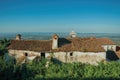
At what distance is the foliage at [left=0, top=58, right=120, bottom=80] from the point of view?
24000 millimetres

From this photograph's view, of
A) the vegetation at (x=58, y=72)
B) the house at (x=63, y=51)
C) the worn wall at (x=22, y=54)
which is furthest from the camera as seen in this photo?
the house at (x=63, y=51)

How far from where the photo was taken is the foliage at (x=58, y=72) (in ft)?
78.7

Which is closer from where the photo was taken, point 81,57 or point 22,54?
point 81,57

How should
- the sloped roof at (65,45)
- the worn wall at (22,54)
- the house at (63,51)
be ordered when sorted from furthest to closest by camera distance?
the sloped roof at (65,45)
the house at (63,51)
the worn wall at (22,54)

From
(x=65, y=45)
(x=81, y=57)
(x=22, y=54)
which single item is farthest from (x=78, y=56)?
(x=22, y=54)

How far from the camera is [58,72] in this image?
25500mm

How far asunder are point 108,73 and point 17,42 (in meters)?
19.1

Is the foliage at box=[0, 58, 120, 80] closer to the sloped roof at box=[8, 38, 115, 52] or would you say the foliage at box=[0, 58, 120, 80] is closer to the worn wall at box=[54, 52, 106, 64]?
the worn wall at box=[54, 52, 106, 64]

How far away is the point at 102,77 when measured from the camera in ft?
79.4

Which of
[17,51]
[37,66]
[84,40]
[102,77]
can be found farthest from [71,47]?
[102,77]

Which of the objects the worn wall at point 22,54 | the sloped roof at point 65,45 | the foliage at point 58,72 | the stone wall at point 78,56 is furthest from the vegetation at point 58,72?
the sloped roof at point 65,45

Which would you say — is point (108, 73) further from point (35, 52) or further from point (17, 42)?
point (17, 42)

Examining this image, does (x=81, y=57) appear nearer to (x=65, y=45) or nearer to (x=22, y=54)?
(x=65, y=45)

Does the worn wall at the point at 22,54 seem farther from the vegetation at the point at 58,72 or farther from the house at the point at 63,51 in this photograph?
the vegetation at the point at 58,72
